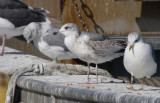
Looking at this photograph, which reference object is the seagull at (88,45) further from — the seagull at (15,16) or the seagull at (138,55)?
the seagull at (15,16)

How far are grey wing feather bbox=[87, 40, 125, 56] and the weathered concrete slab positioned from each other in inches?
61.9

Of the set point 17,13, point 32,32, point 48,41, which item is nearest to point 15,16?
point 17,13

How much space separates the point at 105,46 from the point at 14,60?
111 inches

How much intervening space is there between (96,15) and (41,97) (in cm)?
278

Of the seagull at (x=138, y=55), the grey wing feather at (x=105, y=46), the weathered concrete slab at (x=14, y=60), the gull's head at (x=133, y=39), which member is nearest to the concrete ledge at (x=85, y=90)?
the seagull at (x=138, y=55)

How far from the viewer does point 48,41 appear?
8.74 meters

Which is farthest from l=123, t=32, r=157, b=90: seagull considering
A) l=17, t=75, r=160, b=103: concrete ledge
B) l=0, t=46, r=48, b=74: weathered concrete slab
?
l=0, t=46, r=48, b=74: weathered concrete slab

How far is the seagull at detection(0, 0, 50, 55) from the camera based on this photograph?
10117 mm

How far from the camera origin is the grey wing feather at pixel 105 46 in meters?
6.69

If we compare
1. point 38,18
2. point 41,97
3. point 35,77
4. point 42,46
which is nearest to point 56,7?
point 38,18

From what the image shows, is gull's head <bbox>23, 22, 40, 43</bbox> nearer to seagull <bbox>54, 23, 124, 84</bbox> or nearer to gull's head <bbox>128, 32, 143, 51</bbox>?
seagull <bbox>54, 23, 124, 84</bbox>

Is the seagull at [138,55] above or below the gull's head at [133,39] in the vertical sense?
below

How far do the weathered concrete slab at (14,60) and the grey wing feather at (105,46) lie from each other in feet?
5.16

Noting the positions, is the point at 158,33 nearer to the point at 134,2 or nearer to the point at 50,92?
the point at 134,2
